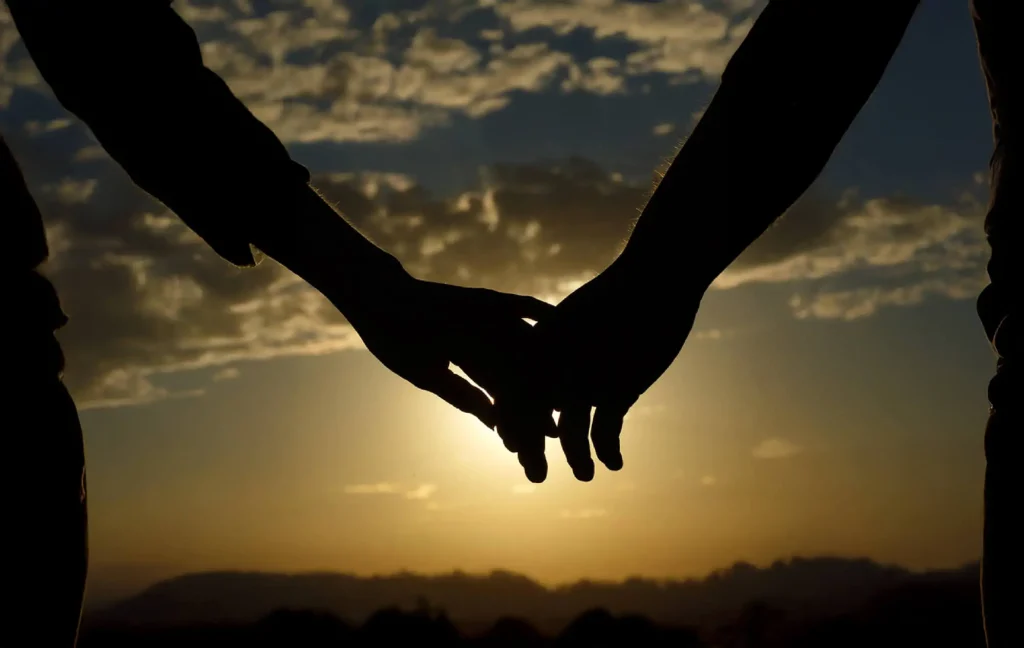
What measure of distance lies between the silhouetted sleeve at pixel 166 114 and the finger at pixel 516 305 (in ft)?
2.94

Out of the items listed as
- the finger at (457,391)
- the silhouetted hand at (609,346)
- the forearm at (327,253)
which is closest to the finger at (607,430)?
the silhouetted hand at (609,346)

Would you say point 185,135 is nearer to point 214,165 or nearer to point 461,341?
point 214,165

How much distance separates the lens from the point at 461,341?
4.15 m

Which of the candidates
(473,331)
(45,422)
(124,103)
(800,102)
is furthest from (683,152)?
(45,422)

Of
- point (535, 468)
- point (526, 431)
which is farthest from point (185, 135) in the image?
point (535, 468)

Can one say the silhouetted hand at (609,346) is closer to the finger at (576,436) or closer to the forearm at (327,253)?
the finger at (576,436)

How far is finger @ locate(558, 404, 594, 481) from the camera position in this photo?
408cm

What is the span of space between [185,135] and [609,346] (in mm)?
1855

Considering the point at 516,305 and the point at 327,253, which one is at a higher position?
the point at 327,253

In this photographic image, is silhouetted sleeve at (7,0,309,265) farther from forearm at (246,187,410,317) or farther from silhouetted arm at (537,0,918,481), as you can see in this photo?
silhouetted arm at (537,0,918,481)

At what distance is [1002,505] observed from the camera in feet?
8.29

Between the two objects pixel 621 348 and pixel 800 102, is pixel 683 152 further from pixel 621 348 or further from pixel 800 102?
pixel 621 348

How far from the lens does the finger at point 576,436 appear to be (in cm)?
408

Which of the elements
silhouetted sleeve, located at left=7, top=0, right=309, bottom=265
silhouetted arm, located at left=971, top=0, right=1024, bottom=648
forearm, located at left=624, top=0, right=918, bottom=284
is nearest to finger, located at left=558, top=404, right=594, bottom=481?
forearm, located at left=624, top=0, right=918, bottom=284
